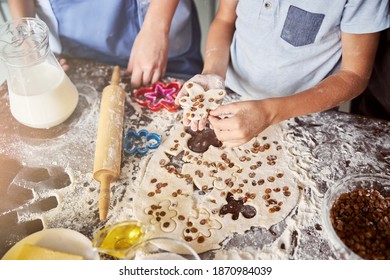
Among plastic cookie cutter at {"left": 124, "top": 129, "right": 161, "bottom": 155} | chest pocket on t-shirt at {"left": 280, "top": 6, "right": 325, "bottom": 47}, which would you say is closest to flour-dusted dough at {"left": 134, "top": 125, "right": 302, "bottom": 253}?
plastic cookie cutter at {"left": 124, "top": 129, "right": 161, "bottom": 155}

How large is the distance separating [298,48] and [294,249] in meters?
0.60

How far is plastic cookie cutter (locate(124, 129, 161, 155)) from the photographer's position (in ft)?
3.51

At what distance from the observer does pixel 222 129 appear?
101cm

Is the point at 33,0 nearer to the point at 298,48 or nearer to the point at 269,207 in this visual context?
the point at 298,48

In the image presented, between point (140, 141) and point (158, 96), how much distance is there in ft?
0.62

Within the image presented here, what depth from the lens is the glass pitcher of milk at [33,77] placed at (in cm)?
103

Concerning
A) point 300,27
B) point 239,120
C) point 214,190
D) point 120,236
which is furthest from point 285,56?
point 120,236

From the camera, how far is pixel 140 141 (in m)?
1.10

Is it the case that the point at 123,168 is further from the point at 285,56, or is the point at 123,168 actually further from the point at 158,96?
the point at 285,56

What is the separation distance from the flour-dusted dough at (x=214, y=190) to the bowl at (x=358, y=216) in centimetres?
10

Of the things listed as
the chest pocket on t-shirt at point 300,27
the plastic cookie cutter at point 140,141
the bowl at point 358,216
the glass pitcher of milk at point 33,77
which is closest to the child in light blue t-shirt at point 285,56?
the chest pocket on t-shirt at point 300,27

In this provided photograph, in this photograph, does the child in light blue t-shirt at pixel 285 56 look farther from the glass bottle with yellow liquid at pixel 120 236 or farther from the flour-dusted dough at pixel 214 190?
the glass bottle with yellow liquid at pixel 120 236

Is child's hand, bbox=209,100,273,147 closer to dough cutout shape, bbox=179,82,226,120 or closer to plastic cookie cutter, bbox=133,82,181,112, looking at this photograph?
dough cutout shape, bbox=179,82,226,120
